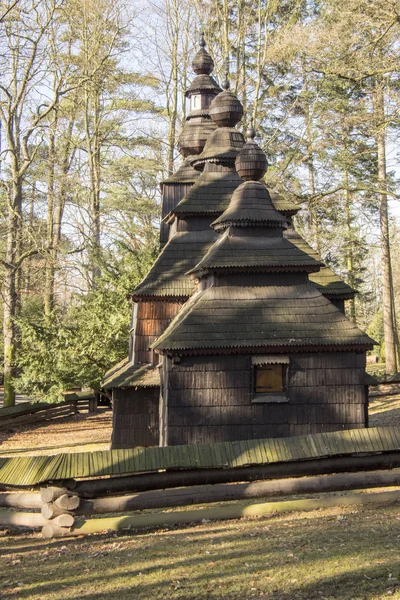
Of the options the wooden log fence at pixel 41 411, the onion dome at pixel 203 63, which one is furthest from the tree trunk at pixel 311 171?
the wooden log fence at pixel 41 411

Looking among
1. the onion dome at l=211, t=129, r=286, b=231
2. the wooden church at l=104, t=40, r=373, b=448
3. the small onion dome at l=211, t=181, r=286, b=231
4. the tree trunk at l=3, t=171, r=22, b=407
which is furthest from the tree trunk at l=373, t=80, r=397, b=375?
the tree trunk at l=3, t=171, r=22, b=407

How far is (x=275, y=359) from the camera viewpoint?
14906mm

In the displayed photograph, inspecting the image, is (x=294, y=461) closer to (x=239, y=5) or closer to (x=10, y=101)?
(x=10, y=101)

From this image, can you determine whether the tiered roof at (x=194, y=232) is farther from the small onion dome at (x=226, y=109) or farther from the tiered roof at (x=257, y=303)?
the tiered roof at (x=257, y=303)

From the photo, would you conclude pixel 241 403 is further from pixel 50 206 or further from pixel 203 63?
pixel 50 206

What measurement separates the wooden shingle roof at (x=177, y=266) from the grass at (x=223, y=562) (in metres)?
9.94

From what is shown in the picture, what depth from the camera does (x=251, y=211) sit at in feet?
55.6

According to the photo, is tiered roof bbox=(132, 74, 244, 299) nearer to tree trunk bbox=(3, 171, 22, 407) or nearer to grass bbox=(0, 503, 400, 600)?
tree trunk bbox=(3, 171, 22, 407)

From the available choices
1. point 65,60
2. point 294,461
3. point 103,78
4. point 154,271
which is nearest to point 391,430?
point 294,461

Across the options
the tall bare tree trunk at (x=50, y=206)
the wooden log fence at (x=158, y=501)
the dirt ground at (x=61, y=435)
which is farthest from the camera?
the tall bare tree trunk at (x=50, y=206)

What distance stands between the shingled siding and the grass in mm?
5181

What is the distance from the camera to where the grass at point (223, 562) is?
6.52 meters

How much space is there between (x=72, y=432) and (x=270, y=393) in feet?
47.7

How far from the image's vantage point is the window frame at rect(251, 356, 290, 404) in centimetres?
1489
